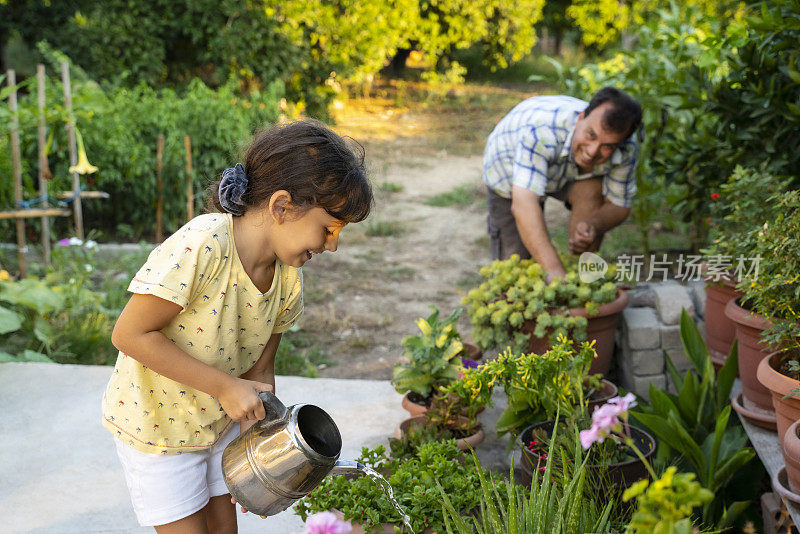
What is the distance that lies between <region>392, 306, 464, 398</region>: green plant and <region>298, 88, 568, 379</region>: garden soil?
629mm

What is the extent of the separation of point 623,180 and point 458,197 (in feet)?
13.1

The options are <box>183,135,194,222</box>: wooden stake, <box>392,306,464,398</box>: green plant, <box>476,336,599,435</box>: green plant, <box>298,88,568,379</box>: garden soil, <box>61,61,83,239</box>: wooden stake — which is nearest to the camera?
<box>476,336,599,435</box>: green plant

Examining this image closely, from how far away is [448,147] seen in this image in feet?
32.3

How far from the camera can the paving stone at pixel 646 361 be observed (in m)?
3.37

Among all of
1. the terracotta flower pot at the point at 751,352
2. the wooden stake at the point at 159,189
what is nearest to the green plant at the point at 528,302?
the terracotta flower pot at the point at 751,352

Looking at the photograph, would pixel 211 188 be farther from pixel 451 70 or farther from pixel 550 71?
pixel 550 71

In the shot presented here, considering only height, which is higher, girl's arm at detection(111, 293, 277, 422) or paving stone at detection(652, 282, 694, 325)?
girl's arm at detection(111, 293, 277, 422)

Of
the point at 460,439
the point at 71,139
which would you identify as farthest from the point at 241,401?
the point at 71,139

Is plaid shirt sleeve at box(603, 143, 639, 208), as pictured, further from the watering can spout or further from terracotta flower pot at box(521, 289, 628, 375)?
the watering can spout

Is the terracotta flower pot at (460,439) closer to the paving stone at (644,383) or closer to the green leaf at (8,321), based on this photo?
the paving stone at (644,383)

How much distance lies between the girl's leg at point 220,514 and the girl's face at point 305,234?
739mm

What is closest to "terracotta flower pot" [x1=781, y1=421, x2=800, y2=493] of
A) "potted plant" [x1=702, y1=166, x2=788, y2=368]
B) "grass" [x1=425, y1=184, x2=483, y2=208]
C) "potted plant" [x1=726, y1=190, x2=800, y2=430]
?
"potted plant" [x1=726, y1=190, x2=800, y2=430]

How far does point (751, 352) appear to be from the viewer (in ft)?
8.34

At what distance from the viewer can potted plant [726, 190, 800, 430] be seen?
215 cm
